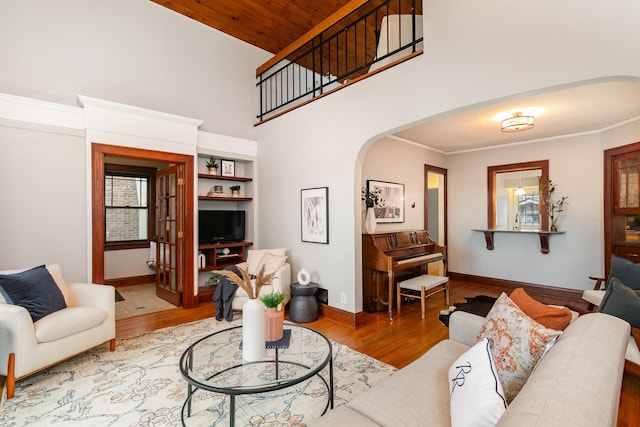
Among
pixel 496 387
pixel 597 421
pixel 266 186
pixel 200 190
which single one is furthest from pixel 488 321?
pixel 200 190

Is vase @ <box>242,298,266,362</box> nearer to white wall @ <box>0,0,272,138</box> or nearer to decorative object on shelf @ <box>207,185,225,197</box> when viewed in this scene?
decorative object on shelf @ <box>207,185,225,197</box>

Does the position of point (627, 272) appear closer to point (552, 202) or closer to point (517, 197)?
point (552, 202)

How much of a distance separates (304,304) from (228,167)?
8.38 feet

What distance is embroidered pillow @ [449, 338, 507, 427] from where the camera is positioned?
1.06 m

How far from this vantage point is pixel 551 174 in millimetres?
5027

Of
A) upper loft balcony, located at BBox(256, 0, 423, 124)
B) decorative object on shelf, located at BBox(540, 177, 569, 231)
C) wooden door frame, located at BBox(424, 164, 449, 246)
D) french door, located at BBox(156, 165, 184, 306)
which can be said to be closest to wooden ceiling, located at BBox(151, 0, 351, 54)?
upper loft balcony, located at BBox(256, 0, 423, 124)

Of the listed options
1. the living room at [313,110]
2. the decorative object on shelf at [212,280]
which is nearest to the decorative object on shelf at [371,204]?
the living room at [313,110]

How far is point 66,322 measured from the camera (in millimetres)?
2490

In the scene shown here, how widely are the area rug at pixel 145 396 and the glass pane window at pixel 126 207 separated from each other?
3573 millimetres

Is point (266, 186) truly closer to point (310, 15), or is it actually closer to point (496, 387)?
point (310, 15)

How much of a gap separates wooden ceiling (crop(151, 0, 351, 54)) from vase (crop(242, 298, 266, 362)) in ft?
13.1

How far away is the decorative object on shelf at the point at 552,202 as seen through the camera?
16.1ft

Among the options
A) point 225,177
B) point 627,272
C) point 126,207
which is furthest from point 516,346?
point 126,207

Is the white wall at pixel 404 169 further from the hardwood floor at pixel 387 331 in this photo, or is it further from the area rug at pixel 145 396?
the area rug at pixel 145 396
